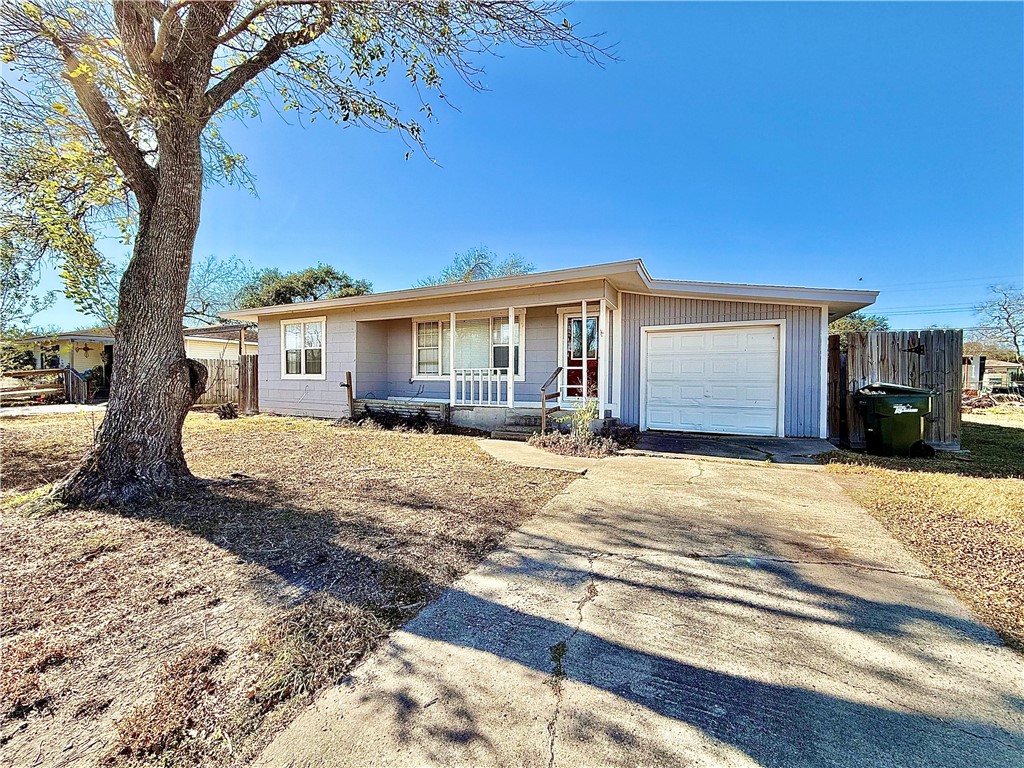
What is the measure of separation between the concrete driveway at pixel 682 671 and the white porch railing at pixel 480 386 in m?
6.50

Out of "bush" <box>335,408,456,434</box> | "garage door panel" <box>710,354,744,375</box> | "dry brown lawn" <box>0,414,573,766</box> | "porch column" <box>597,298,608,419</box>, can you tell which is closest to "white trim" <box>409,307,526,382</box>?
"bush" <box>335,408,456,434</box>

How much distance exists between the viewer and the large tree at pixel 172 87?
3.81 m

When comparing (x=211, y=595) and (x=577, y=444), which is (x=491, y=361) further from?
(x=211, y=595)

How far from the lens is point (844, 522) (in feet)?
12.1

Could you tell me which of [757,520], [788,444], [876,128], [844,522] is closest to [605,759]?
[757,520]

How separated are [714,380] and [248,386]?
13.0 metres

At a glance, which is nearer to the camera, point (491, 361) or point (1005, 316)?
point (491, 361)

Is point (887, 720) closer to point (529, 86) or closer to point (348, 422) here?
point (529, 86)

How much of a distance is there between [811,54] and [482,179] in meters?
8.69

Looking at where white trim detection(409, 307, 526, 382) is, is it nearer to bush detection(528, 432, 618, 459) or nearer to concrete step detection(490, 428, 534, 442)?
concrete step detection(490, 428, 534, 442)

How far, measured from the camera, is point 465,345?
35.0 feet

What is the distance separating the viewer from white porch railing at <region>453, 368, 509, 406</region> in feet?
31.3

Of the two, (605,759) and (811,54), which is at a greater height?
(811,54)

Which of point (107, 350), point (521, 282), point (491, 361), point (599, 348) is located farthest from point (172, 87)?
point (107, 350)
